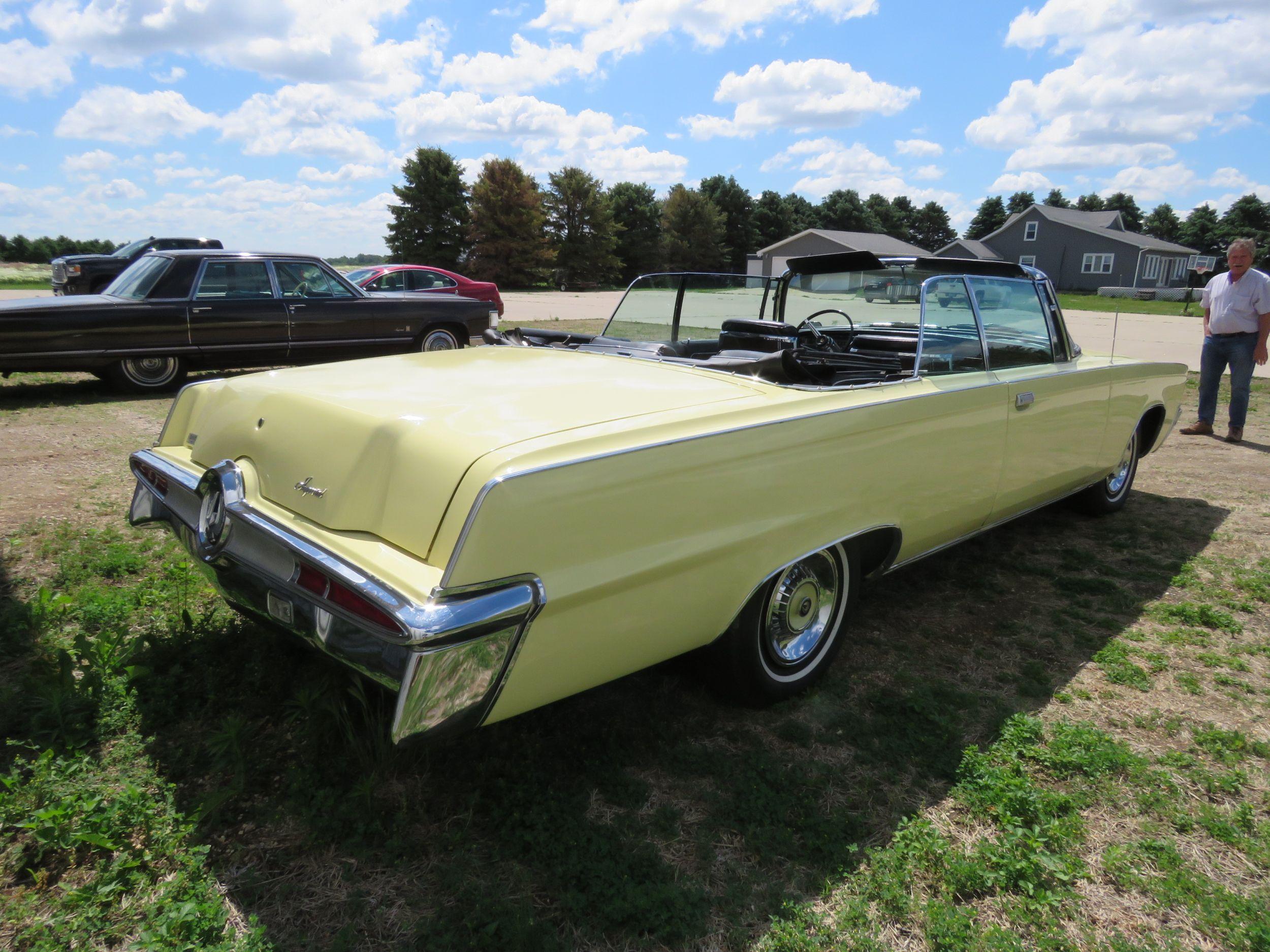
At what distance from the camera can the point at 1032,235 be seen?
173ft

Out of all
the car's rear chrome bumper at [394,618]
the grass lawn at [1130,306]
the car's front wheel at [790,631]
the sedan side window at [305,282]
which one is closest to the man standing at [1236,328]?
the car's front wheel at [790,631]

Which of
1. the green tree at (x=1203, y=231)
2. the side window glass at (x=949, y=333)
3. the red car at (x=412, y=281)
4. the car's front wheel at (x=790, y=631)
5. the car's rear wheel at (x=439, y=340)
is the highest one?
the green tree at (x=1203, y=231)

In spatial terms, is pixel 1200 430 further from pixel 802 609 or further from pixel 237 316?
pixel 237 316

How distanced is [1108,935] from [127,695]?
9.65ft

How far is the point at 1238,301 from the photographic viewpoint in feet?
22.7

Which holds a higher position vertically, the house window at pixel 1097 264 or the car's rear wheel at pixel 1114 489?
the house window at pixel 1097 264

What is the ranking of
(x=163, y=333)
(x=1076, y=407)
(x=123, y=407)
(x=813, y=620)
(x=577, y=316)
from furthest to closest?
(x=577, y=316) → (x=163, y=333) → (x=123, y=407) → (x=1076, y=407) → (x=813, y=620)

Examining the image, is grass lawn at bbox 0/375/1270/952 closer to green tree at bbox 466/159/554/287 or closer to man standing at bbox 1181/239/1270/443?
man standing at bbox 1181/239/1270/443

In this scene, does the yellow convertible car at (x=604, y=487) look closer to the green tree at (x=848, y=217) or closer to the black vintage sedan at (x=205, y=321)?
the black vintage sedan at (x=205, y=321)

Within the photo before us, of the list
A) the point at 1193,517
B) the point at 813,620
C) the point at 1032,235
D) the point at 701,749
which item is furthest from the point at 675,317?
the point at 1032,235

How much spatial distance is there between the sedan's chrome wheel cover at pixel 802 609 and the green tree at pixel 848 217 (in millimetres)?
69879

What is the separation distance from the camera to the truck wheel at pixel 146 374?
319 inches

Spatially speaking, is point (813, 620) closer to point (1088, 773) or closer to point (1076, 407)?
point (1088, 773)

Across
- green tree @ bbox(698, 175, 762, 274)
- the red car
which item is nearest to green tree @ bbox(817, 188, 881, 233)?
green tree @ bbox(698, 175, 762, 274)
